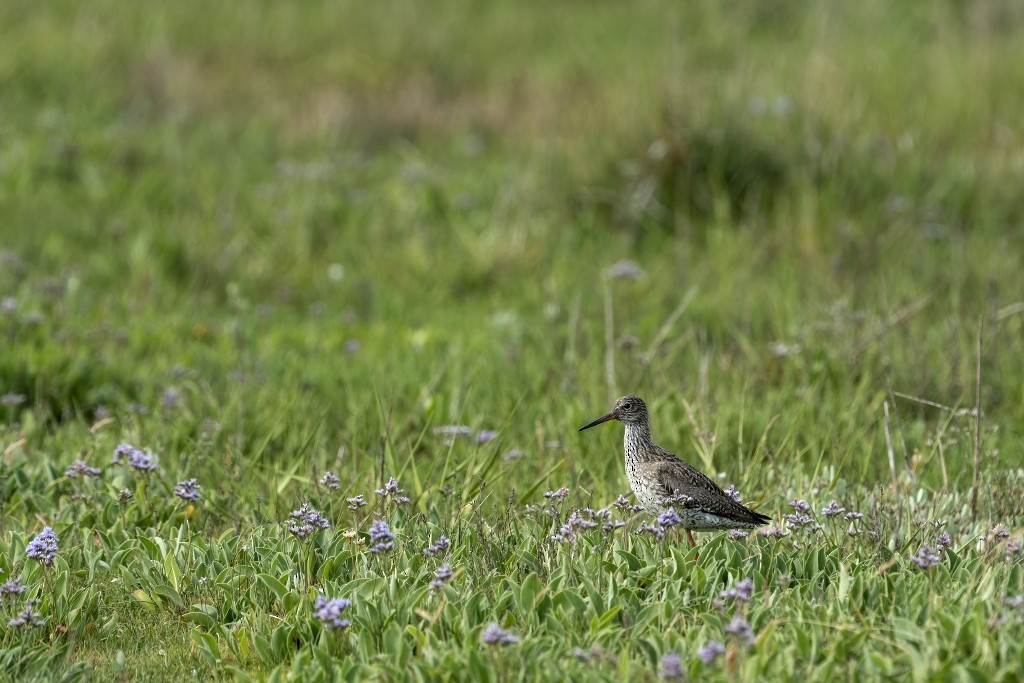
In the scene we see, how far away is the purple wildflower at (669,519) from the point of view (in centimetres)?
400

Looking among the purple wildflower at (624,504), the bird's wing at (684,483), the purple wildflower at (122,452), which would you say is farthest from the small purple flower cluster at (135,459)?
the bird's wing at (684,483)

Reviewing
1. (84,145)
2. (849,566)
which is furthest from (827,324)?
(84,145)

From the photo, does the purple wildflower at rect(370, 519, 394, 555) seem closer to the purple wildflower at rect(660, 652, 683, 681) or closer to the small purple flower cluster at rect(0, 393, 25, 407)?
the purple wildflower at rect(660, 652, 683, 681)

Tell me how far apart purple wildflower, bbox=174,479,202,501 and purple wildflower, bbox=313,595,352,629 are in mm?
1088

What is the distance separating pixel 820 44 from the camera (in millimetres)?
10945

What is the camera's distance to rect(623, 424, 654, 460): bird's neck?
4.72 meters

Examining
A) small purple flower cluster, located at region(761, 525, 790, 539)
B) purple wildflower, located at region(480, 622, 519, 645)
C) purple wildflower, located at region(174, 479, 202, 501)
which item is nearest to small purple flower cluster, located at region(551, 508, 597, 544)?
small purple flower cluster, located at region(761, 525, 790, 539)

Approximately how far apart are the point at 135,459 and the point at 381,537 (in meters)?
1.26

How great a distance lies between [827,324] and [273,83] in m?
7.31

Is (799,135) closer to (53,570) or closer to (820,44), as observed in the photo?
(820,44)

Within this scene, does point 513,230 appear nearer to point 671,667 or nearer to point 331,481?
Answer: point 331,481

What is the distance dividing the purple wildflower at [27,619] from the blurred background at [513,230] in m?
1.28

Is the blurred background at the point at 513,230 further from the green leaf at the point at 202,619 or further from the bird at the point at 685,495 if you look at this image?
the green leaf at the point at 202,619

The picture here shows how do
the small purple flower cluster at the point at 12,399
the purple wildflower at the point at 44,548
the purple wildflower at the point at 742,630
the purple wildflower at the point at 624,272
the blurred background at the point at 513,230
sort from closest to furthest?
1. the purple wildflower at the point at 742,630
2. the purple wildflower at the point at 44,548
3. the small purple flower cluster at the point at 12,399
4. the blurred background at the point at 513,230
5. the purple wildflower at the point at 624,272
